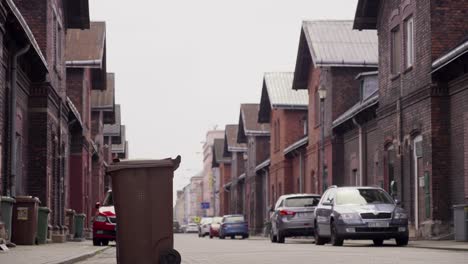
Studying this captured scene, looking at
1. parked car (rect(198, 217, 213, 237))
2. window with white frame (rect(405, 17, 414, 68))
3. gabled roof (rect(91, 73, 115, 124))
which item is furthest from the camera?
parked car (rect(198, 217, 213, 237))

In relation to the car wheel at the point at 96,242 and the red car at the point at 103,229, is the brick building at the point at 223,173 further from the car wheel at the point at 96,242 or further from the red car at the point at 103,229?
the car wheel at the point at 96,242

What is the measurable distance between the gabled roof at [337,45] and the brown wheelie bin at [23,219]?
68.2 ft

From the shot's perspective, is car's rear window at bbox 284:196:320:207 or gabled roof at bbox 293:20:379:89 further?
gabled roof at bbox 293:20:379:89

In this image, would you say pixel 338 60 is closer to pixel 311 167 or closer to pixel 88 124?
pixel 311 167

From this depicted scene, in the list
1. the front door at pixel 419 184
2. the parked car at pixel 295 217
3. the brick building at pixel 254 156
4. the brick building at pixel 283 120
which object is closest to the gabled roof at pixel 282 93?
the brick building at pixel 283 120

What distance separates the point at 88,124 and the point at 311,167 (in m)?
10.6

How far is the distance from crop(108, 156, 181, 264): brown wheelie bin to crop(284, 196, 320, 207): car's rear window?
64.9ft

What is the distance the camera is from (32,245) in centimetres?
2317

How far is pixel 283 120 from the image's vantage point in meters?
55.8

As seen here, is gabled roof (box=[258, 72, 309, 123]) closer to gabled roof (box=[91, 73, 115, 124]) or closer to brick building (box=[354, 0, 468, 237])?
gabled roof (box=[91, 73, 115, 124])

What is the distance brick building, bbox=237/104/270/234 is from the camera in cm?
6806

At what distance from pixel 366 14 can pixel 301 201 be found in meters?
6.72

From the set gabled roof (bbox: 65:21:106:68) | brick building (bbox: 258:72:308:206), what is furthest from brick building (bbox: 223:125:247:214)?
gabled roof (bbox: 65:21:106:68)

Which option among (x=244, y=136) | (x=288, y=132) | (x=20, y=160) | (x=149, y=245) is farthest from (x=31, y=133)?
(x=244, y=136)
